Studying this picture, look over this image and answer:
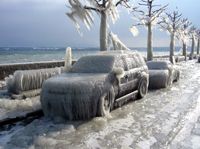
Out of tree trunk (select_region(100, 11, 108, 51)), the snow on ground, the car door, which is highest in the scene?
tree trunk (select_region(100, 11, 108, 51))

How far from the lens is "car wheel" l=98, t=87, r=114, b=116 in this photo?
8.27 metres

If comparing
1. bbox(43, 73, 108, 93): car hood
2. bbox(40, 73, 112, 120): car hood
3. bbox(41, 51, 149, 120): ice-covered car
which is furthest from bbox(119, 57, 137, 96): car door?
bbox(40, 73, 112, 120): car hood

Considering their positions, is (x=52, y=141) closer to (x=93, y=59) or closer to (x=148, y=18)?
(x=93, y=59)

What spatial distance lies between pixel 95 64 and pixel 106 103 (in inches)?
70.7

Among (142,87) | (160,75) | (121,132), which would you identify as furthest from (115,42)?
(121,132)

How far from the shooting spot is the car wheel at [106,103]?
827 cm

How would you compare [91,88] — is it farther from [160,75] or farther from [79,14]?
[79,14]

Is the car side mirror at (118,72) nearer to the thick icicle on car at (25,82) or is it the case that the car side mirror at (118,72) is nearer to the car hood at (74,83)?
the car hood at (74,83)

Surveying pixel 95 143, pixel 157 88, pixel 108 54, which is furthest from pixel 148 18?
pixel 95 143

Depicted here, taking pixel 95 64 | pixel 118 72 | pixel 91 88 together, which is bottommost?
pixel 91 88

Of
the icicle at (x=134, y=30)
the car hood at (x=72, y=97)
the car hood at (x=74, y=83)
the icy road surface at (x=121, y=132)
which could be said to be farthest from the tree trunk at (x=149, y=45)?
the car hood at (x=72, y=97)

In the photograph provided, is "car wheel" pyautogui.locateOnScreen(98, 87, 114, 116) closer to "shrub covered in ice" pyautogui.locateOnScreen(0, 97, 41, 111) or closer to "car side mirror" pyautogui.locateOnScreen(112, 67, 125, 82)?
"car side mirror" pyautogui.locateOnScreen(112, 67, 125, 82)

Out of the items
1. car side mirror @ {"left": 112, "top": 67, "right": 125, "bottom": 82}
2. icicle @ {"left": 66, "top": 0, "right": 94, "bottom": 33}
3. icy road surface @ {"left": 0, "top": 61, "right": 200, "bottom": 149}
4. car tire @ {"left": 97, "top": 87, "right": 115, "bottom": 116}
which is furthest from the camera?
icicle @ {"left": 66, "top": 0, "right": 94, "bottom": 33}

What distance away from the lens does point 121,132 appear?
7.13 metres
